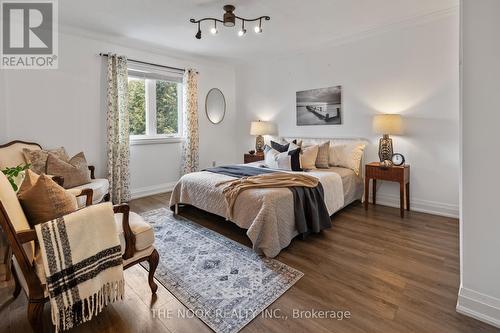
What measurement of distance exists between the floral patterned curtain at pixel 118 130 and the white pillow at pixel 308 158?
2750 mm

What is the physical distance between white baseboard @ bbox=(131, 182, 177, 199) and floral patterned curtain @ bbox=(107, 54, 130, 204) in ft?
0.97

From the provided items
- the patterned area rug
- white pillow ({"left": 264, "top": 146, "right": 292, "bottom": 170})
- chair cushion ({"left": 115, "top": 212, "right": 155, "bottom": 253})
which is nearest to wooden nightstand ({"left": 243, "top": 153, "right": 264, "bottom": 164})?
white pillow ({"left": 264, "top": 146, "right": 292, "bottom": 170})

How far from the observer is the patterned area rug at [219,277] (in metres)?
1.71

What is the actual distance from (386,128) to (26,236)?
3683 millimetres

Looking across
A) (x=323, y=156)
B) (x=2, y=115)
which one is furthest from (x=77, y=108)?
(x=323, y=156)

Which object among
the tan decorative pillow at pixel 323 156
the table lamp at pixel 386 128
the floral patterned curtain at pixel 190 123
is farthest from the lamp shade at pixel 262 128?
the table lamp at pixel 386 128

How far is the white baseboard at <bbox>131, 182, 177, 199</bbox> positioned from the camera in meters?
4.49

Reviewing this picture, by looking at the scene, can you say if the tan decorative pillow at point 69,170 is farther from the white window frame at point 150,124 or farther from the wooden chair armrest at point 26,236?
the wooden chair armrest at point 26,236

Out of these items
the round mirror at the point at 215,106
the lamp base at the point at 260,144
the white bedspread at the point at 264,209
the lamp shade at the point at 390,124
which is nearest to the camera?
the white bedspread at the point at 264,209

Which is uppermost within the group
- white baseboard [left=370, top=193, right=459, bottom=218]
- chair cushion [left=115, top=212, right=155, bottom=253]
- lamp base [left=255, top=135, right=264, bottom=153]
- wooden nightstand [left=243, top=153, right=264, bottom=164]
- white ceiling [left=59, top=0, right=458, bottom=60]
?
white ceiling [left=59, top=0, right=458, bottom=60]

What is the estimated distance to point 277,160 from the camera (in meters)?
3.81

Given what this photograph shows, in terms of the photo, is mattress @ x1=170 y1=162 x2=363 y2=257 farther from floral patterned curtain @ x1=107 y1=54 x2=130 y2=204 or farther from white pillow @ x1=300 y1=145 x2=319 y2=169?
floral patterned curtain @ x1=107 y1=54 x2=130 y2=204

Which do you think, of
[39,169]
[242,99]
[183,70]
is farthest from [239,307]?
[242,99]

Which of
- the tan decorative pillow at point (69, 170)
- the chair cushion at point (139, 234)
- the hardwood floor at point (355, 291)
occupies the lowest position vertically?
the hardwood floor at point (355, 291)
